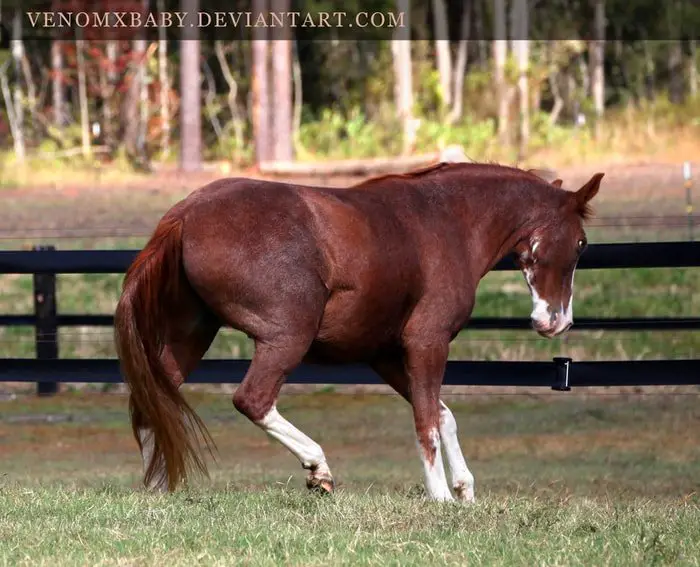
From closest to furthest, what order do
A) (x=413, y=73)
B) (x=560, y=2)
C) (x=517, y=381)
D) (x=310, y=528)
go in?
(x=310, y=528) < (x=517, y=381) < (x=413, y=73) < (x=560, y=2)

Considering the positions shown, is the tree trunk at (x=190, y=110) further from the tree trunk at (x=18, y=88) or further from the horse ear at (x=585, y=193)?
the horse ear at (x=585, y=193)

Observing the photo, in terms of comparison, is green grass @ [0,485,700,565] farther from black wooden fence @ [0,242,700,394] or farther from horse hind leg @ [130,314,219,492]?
black wooden fence @ [0,242,700,394]

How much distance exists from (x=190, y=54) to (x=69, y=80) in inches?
408

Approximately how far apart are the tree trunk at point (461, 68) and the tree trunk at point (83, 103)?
7.12 m

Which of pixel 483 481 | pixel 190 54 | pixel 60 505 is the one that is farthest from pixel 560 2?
pixel 60 505

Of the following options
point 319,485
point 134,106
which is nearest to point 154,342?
point 319,485

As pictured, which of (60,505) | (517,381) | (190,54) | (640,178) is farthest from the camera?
(190,54)

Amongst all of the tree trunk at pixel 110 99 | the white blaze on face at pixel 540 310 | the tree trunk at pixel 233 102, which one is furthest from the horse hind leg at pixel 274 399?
the tree trunk at pixel 110 99

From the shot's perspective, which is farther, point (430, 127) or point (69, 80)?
point (69, 80)

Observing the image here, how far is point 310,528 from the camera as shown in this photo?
6.27m

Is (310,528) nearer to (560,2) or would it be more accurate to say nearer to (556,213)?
(556,213)

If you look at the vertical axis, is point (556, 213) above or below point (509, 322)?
above

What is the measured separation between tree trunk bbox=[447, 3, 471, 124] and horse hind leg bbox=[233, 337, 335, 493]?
24.3 metres

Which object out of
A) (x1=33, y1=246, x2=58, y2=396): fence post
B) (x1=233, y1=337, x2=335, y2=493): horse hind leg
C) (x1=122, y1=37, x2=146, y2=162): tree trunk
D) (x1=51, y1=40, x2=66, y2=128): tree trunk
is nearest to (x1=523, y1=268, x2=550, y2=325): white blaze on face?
(x1=233, y1=337, x2=335, y2=493): horse hind leg
